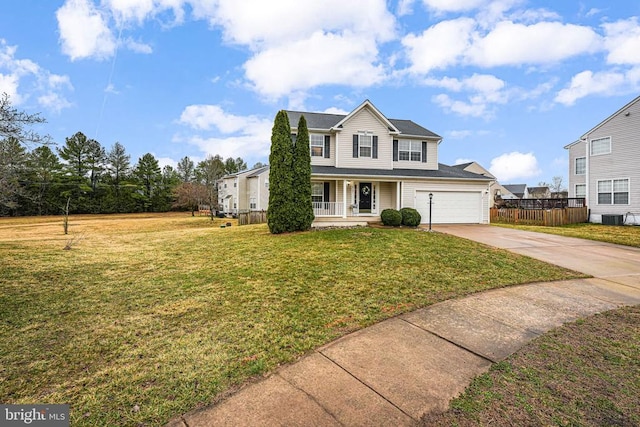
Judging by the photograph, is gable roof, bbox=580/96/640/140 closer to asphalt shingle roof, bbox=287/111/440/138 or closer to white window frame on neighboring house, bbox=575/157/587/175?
white window frame on neighboring house, bbox=575/157/587/175

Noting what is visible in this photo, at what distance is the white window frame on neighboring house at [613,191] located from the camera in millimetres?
19688

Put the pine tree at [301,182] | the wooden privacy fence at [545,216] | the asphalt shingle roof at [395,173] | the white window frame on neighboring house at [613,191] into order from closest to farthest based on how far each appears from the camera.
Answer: the pine tree at [301,182] → the asphalt shingle roof at [395,173] → the white window frame on neighboring house at [613,191] → the wooden privacy fence at [545,216]

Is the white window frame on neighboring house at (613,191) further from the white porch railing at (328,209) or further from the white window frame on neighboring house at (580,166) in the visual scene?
the white porch railing at (328,209)

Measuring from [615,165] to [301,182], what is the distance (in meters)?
22.0

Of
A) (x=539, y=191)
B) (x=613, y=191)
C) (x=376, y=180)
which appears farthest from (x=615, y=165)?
(x=539, y=191)

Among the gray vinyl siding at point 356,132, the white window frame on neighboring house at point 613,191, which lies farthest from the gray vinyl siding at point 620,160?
the gray vinyl siding at point 356,132

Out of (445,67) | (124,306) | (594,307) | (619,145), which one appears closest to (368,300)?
(594,307)

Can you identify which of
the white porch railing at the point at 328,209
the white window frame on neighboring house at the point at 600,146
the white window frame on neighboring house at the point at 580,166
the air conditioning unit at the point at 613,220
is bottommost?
the air conditioning unit at the point at 613,220

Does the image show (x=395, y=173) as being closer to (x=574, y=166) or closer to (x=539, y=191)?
(x=574, y=166)

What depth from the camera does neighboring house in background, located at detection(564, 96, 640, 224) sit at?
63.1 feet

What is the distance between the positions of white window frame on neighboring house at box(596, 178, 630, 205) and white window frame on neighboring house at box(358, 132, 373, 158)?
17.1 m

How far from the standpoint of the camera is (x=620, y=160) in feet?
65.5

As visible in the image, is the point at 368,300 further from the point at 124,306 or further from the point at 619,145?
the point at 619,145

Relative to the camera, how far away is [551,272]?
771 centimetres
